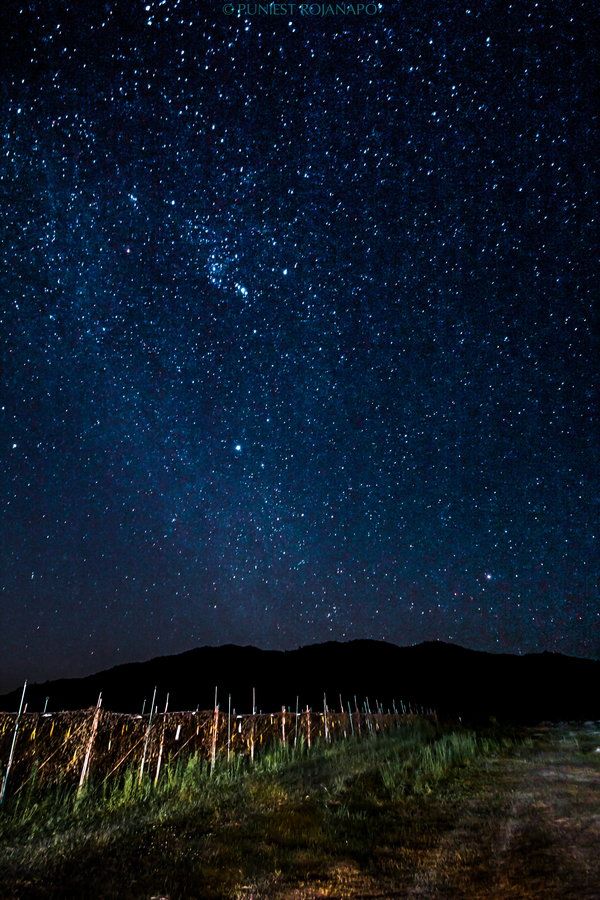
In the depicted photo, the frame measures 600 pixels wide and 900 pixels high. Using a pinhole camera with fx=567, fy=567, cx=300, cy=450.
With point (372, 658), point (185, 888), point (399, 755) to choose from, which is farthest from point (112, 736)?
point (372, 658)

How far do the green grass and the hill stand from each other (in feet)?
110

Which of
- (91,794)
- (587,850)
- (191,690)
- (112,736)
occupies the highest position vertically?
(191,690)

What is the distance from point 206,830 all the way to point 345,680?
177 feet

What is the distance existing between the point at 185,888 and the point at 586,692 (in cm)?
5268

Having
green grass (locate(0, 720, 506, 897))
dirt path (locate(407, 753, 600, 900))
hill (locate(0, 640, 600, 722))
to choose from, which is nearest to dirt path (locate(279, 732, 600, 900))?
dirt path (locate(407, 753, 600, 900))

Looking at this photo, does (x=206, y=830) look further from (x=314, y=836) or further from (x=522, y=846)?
(x=522, y=846)

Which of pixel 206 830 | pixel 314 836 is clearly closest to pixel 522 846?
pixel 314 836

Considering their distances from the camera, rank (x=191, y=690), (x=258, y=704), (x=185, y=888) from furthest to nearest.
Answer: (x=191, y=690)
(x=258, y=704)
(x=185, y=888)

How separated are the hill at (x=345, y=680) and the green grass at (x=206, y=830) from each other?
33423 mm

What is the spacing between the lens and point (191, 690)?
182 feet

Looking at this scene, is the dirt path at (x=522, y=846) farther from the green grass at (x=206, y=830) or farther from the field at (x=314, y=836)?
the green grass at (x=206, y=830)

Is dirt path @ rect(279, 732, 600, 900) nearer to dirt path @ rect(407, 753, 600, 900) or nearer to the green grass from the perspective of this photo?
dirt path @ rect(407, 753, 600, 900)

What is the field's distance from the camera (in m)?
5.23

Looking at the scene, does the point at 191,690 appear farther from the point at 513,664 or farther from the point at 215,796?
the point at 215,796
